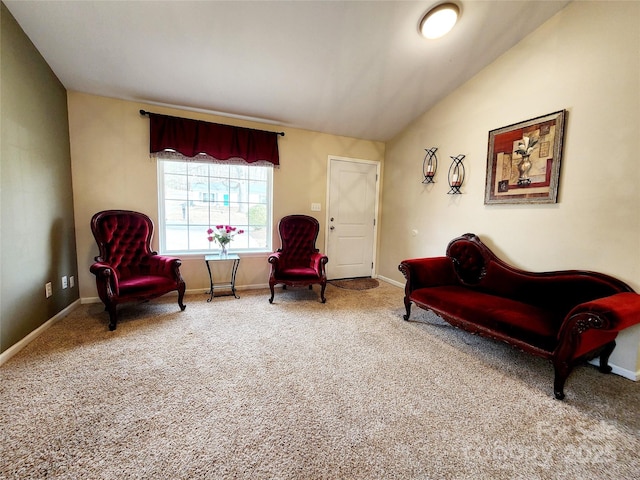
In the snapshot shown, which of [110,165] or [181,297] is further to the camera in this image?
[110,165]

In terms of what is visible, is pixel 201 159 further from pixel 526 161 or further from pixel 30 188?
pixel 526 161

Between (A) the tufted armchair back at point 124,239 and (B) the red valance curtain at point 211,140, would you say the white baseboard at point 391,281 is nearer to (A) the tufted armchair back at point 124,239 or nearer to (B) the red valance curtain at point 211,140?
(B) the red valance curtain at point 211,140

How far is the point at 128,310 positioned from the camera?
298 cm

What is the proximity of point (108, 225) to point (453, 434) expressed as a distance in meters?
3.57

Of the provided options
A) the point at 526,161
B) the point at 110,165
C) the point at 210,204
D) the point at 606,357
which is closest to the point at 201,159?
the point at 210,204

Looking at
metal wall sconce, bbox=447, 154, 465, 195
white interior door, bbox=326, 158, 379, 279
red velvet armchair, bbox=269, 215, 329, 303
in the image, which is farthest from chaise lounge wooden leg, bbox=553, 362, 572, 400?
white interior door, bbox=326, 158, 379, 279

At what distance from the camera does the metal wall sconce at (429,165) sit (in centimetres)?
357

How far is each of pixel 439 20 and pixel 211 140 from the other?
2.74 m

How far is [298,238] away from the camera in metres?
3.87

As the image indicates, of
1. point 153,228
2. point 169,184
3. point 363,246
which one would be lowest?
point 363,246

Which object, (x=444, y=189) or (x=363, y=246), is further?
(x=363, y=246)

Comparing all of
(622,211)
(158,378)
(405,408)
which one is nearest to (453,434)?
(405,408)

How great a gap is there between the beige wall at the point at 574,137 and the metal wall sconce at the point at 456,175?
0.07 metres

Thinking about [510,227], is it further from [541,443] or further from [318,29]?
[318,29]
